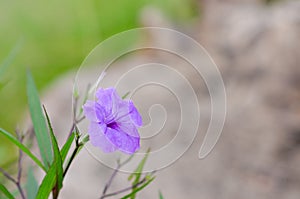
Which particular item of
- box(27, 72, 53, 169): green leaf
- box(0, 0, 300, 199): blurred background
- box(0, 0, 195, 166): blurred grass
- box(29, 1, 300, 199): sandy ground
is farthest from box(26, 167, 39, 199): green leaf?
box(0, 0, 195, 166): blurred grass

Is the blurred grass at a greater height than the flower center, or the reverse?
the blurred grass

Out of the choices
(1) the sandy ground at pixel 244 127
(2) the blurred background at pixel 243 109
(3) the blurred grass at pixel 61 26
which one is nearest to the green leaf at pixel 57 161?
(2) the blurred background at pixel 243 109

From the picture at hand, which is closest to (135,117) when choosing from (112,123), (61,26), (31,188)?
(112,123)

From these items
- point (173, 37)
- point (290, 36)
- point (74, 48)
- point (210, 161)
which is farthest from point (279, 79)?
point (74, 48)

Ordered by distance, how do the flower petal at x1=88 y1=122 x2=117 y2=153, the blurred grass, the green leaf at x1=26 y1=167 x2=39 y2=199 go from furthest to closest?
1. the blurred grass
2. the green leaf at x1=26 y1=167 x2=39 y2=199
3. the flower petal at x1=88 y1=122 x2=117 y2=153

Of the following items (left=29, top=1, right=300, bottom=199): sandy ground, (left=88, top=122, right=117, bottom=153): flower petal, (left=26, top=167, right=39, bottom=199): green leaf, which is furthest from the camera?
(left=29, top=1, right=300, bottom=199): sandy ground

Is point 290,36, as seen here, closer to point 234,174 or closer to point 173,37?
point 234,174

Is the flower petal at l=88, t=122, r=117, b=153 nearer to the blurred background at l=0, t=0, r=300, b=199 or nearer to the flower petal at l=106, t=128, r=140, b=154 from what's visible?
the flower petal at l=106, t=128, r=140, b=154

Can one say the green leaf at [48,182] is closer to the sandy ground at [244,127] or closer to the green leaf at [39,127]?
the green leaf at [39,127]

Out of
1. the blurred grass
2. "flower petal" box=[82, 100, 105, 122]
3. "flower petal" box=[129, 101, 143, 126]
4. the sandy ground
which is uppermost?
the blurred grass
